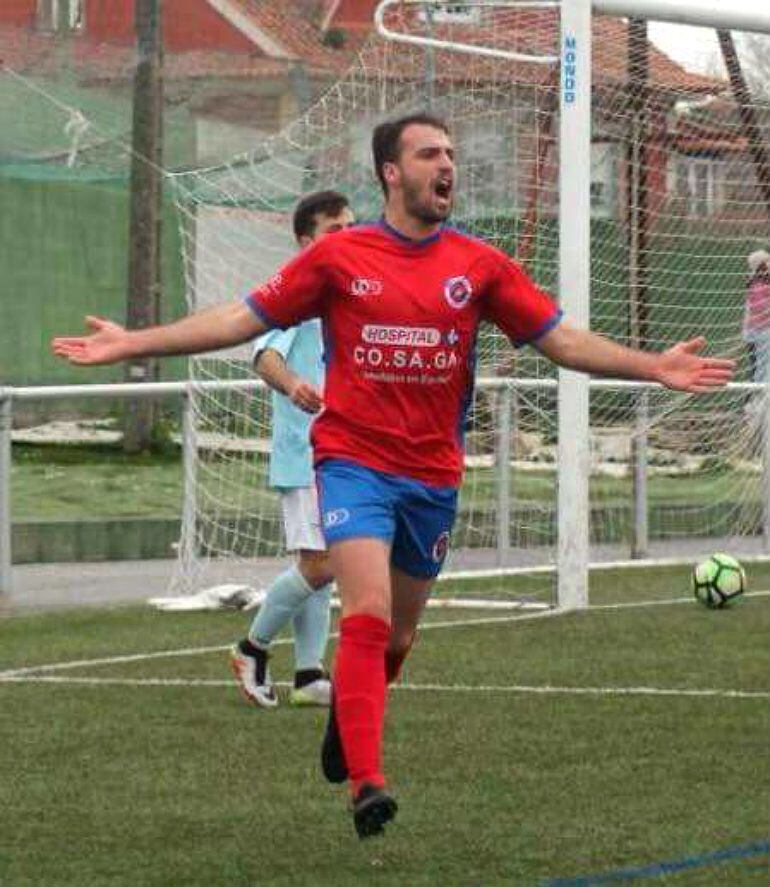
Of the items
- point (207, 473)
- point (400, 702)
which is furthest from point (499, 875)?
point (207, 473)

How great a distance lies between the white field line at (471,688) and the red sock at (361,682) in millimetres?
3313

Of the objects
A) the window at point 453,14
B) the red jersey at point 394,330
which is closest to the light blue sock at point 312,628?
the red jersey at point 394,330

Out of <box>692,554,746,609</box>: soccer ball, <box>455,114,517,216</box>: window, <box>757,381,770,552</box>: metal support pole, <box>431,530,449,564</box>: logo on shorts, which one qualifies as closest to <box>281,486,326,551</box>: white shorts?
<box>431,530,449,564</box>: logo on shorts

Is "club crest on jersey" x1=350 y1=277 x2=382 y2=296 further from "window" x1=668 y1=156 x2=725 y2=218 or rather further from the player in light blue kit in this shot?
"window" x1=668 y1=156 x2=725 y2=218

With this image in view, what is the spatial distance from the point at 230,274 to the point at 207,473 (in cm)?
146

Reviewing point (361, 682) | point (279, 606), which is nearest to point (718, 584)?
point (279, 606)

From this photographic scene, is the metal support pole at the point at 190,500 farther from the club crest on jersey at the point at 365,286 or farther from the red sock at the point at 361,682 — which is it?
the red sock at the point at 361,682

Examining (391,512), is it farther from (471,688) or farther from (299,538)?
(471,688)

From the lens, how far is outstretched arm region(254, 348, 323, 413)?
29.8ft

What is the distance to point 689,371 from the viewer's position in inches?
307

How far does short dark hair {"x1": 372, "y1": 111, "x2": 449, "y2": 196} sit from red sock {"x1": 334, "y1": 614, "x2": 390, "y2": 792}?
4.16 ft

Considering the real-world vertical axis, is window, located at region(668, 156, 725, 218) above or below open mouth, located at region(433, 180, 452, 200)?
above

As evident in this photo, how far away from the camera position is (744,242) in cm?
1759

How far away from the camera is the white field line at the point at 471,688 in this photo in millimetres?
10773
